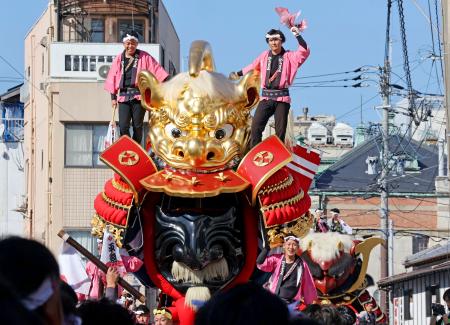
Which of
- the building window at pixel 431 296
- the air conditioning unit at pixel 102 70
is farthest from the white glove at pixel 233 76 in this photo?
the air conditioning unit at pixel 102 70

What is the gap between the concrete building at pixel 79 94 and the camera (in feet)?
117

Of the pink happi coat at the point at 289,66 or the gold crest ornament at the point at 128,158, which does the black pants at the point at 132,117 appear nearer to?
the gold crest ornament at the point at 128,158

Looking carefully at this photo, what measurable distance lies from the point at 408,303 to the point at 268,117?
77.7 ft

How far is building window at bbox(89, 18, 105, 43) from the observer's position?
122ft

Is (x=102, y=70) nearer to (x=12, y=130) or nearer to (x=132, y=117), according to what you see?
(x=12, y=130)

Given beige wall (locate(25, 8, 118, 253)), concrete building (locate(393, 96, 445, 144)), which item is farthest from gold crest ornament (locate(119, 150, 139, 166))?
concrete building (locate(393, 96, 445, 144))

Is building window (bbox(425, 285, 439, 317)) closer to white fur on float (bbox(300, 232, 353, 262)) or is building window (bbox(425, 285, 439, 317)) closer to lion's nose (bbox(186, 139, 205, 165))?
white fur on float (bbox(300, 232, 353, 262))

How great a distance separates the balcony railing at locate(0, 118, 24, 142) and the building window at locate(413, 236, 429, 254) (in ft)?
47.1

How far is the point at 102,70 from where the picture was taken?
34.2 m

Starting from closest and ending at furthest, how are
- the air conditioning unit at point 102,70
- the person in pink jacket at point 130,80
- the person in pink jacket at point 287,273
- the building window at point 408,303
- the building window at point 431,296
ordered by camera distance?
the person in pink jacket at point 287,273 < the person in pink jacket at point 130,80 < the building window at point 431,296 < the air conditioning unit at point 102,70 < the building window at point 408,303

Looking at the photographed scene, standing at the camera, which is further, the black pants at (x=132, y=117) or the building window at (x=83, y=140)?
the building window at (x=83, y=140)

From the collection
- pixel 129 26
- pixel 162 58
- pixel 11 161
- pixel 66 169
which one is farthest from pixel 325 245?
pixel 11 161

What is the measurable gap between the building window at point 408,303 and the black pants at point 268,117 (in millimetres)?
22697

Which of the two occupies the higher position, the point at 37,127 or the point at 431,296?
the point at 37,127
